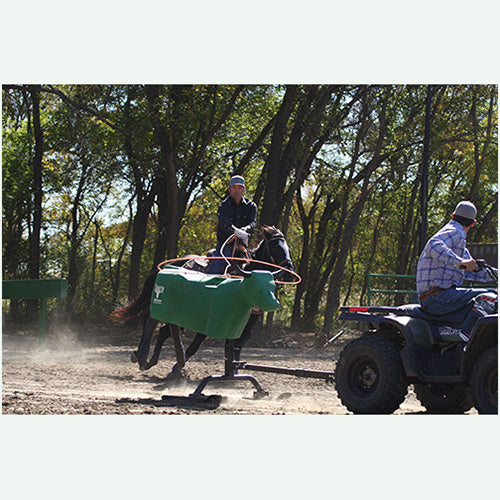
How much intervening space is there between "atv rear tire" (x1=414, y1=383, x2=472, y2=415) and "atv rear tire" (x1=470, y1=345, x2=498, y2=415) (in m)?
1.13

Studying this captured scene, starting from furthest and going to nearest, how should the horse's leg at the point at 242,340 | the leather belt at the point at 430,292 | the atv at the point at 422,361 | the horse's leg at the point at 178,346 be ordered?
the horse's leg at the point at 178,346 < the horse's leg at the point at 242,340 < the leather belt at the point at 430,292 < the atv at the point at 422,361

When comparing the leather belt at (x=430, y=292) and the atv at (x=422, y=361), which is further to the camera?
the leather belt at (x=430, y=292)

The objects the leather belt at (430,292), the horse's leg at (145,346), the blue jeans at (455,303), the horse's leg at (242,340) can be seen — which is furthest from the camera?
the horse's leg at (145,346)

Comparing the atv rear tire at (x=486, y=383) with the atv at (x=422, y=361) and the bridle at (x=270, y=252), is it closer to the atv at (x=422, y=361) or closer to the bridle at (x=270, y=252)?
the atv at (x=422, y=361)

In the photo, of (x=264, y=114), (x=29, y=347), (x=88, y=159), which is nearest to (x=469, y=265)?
(x=29, y=347)

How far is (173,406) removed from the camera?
725 centimetres

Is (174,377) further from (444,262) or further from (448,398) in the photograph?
(444,262)

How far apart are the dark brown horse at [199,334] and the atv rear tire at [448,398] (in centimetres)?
209

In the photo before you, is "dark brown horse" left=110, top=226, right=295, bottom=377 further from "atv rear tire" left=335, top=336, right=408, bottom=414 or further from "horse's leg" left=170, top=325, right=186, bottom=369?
"atv rear tire" left=335, top=336, right=408, bottom=414

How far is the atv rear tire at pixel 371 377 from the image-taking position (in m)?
6.02

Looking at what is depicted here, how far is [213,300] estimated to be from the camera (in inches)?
293

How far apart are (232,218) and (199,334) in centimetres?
158

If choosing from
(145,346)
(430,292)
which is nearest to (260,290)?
(430,292)

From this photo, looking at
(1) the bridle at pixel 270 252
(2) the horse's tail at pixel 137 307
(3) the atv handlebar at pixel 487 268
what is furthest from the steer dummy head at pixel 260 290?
(2) the horse's tail at pixel 137 307
